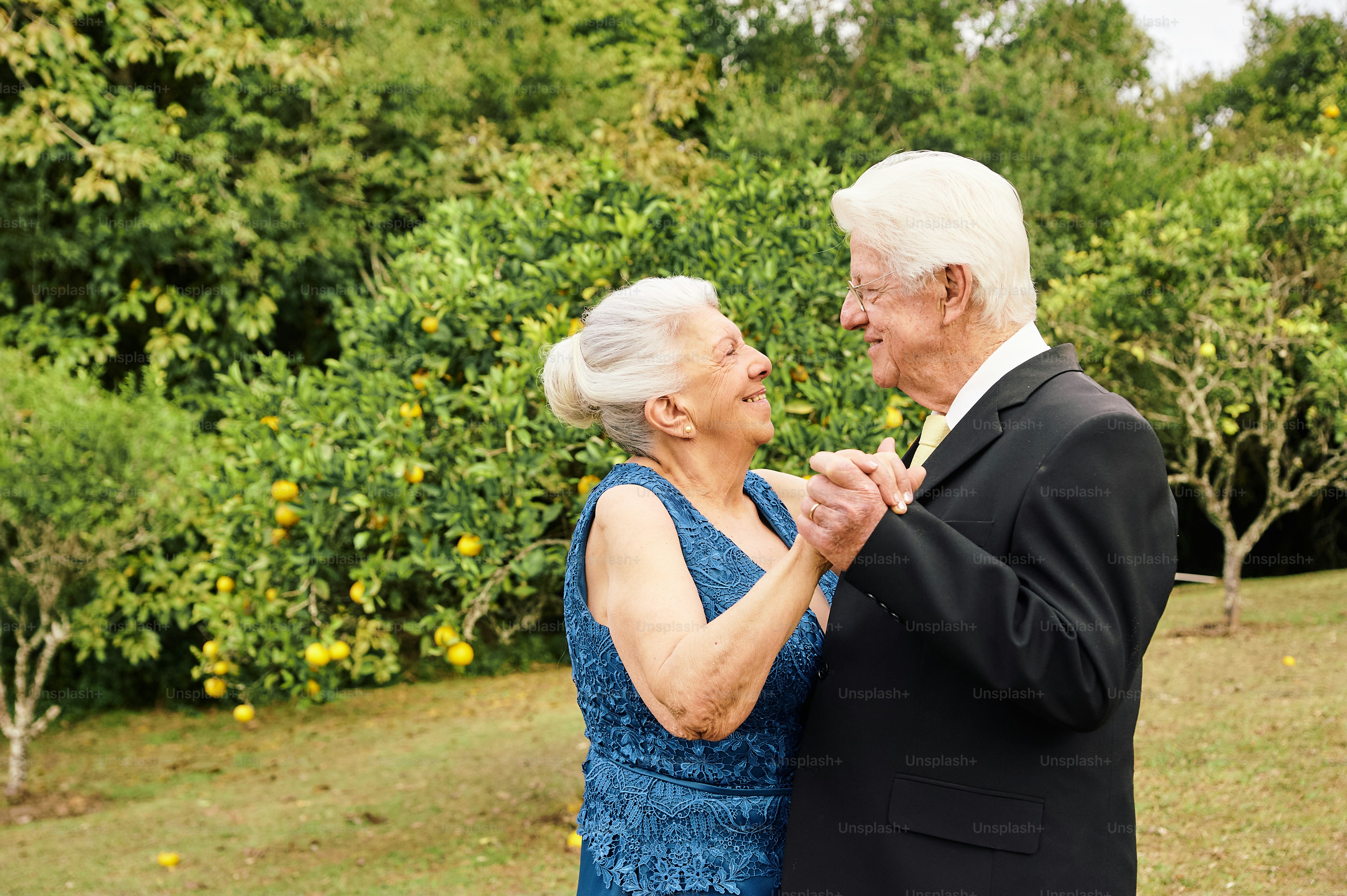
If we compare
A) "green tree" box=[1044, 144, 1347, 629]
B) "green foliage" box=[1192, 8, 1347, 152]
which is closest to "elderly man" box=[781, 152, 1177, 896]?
"green tree" box=[1044, 144, 1347, 629]

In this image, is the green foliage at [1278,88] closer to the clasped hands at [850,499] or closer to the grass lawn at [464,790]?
the grass lawn at [464,790]

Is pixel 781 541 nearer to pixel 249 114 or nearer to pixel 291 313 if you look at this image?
pixel 249 114

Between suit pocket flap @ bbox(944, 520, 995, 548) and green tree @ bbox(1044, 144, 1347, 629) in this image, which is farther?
green tree @ bbox(1044, 144, 1347, 629)

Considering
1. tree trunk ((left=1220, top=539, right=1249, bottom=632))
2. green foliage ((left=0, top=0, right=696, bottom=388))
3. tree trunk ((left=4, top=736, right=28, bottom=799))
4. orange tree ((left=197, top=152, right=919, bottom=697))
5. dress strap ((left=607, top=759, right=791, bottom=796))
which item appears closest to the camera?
dress strap ((left=607, top=759, right=791, bottom=796))

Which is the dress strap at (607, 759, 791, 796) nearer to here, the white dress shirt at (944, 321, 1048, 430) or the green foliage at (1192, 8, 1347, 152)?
the white dress shirt at (944, 321, 1048, 430)

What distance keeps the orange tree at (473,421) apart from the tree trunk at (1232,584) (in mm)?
6038

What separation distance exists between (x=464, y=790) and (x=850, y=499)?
6.82m

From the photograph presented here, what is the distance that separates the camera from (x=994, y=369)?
2.00 metres

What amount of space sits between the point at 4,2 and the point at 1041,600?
10.0 m

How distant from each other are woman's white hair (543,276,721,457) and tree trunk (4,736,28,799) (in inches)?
276

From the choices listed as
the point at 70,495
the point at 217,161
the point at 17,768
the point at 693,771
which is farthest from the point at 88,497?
the point at 693,771

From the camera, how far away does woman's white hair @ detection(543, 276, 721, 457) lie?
2.44m

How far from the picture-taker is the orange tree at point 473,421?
459 centimetres

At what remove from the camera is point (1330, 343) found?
855 cm
